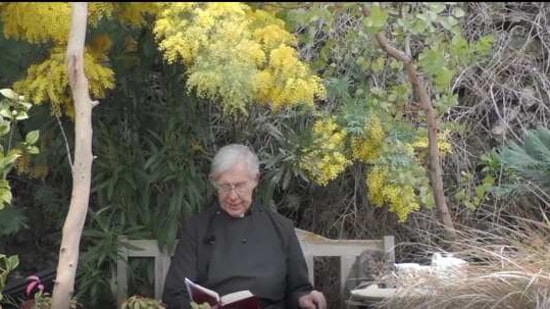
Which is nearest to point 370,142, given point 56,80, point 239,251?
point 239,251

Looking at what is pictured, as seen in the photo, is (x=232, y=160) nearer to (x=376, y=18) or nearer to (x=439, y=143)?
(x=439, y=143)

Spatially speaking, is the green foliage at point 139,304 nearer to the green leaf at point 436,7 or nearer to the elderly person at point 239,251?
the elderly person at point 239,251

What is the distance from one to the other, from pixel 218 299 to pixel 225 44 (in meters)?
0.94

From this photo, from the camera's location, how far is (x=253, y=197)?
16.4 ft

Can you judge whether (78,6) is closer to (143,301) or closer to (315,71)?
(143,301)

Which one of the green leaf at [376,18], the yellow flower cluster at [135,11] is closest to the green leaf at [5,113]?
the yellow flower cluster at [135,11]

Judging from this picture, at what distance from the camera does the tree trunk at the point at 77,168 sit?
11.2 feet

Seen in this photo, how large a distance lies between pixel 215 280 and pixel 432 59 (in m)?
1.27

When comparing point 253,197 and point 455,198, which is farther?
point 455,198

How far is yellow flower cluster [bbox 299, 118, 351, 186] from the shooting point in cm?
468

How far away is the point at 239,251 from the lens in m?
4.50

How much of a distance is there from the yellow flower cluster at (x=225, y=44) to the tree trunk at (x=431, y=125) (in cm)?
42

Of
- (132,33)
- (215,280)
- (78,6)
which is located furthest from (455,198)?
(78,6)

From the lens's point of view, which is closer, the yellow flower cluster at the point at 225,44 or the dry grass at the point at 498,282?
the dry grass at the point at 498,282
